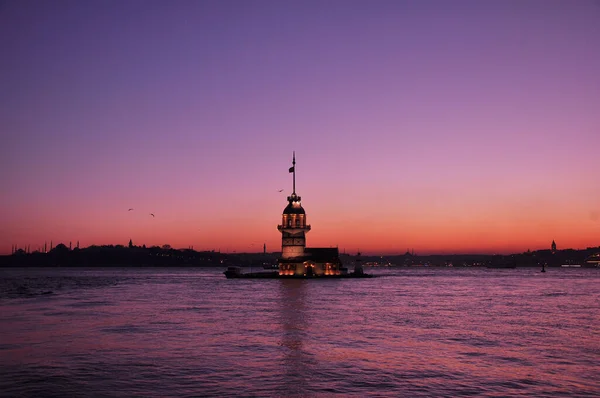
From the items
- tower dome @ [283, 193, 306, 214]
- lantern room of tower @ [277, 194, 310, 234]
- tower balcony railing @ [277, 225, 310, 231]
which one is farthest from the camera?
tower dome @ [283, 193, 306, 214]

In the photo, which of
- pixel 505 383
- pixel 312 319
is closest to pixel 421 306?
pixel 312 319

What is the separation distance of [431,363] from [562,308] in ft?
137

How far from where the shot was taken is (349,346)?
32.8 metres

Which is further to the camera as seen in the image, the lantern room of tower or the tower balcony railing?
the lantern room of tower

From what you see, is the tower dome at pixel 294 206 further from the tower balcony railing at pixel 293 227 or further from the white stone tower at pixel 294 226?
the tower balcony railing at pixel 293 227

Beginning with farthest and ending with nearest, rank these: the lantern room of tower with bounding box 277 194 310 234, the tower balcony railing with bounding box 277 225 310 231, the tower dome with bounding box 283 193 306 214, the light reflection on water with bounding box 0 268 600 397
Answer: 1. the tower dome with bounding box 283 193 306 214
2. the lantern room of tower with bounding box 277 194 310 234
3. the tower balcony railing with bounding box 277 225 310 231
4. the light reflection on water with bounding box 0 268 600 397

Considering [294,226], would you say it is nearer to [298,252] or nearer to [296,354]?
[298,252]

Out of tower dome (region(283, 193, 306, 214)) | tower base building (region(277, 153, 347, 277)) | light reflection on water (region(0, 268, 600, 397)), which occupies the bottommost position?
light reflection on water (region(0, 268, 600, 397))

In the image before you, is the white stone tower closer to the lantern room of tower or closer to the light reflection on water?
the lantern room of tower

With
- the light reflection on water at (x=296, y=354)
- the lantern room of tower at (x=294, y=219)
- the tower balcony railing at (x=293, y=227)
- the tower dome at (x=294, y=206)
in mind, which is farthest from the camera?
the tower dome at (x=294, y=206)

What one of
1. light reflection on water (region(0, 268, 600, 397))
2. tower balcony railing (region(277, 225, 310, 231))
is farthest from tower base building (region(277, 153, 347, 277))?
light reflection on water (region(0, 268, 600, 397))

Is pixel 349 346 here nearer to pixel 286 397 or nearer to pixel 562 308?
pixel 286 397

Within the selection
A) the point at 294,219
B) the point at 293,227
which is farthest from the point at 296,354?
the point at 294,219

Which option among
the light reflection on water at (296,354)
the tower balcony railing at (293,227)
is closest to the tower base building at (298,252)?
the tower balcony railing at (293,227)
